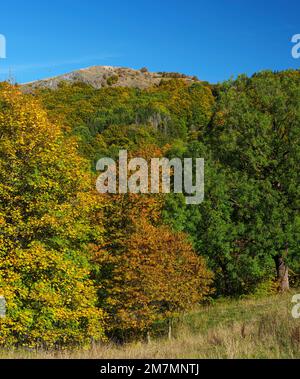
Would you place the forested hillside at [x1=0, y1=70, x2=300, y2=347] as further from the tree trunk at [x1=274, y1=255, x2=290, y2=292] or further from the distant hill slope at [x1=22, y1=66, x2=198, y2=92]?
the distant hill slope at [x1=22, y1=66, x2=198, y2=92]

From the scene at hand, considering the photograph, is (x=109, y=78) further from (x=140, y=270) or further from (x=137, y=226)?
(x=140, y=270)

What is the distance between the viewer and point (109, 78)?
166500 mm

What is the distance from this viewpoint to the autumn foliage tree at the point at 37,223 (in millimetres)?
16641

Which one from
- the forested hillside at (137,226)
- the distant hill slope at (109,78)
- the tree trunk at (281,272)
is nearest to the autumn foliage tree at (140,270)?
the forested hillside at (137,226)

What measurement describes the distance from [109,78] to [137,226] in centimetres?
14720

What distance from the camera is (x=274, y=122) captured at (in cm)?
2966

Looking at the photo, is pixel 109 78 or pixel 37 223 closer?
pixel 37 223

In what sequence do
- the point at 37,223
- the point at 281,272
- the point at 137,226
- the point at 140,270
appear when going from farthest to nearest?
the point at 281,272, the point at 137,226, the point at 140,270, the point at 37,223

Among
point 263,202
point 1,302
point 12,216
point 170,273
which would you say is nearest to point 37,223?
point 12,216

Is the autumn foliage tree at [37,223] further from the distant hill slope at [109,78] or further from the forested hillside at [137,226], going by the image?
the distant hill slope at [109,78]

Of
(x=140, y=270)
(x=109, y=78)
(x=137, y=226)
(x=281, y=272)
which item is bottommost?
(x=281, y=272)

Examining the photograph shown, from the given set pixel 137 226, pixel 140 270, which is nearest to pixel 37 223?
pixel 140 270

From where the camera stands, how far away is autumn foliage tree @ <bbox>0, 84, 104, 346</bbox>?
1664cm

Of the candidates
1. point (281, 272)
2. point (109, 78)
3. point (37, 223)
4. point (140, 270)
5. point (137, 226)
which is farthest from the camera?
point (109, 78)
